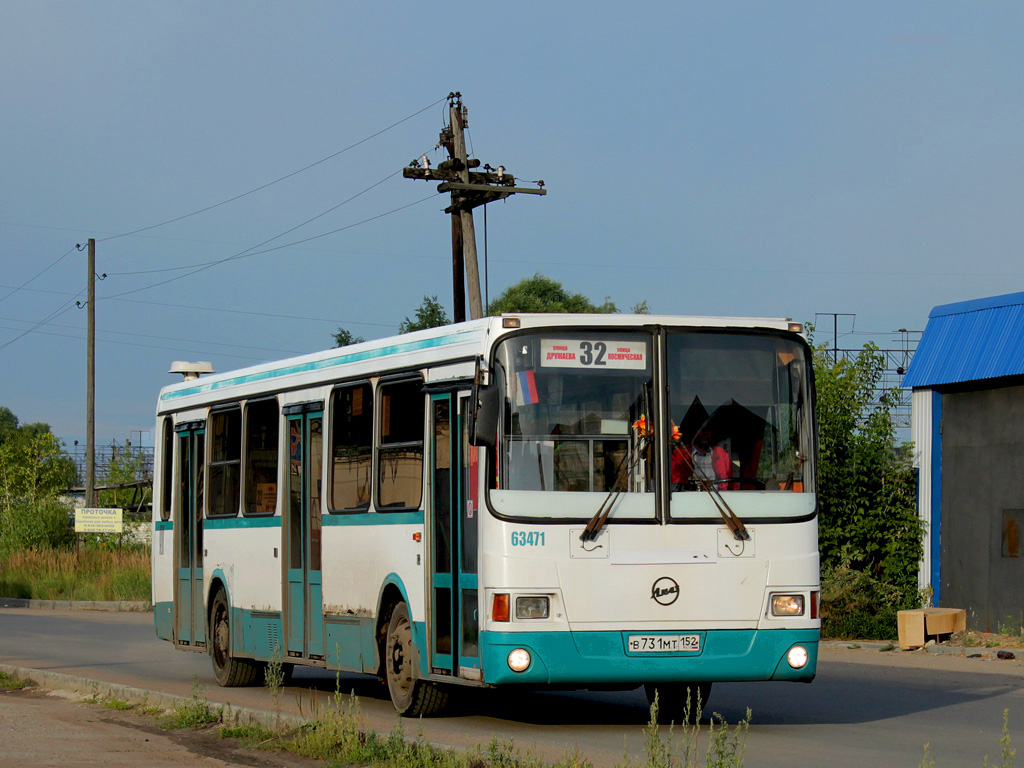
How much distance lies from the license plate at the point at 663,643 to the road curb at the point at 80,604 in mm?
26210

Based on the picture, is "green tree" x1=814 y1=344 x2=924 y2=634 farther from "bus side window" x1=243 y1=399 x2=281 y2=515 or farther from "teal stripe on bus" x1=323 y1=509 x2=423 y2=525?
"teal stripe on bus" x1=323 y1=509 x2=423 y2=525

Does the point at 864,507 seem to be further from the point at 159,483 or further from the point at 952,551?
the point at 159,483

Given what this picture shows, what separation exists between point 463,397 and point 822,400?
13558mm

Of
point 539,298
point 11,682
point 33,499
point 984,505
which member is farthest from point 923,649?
point 539,298

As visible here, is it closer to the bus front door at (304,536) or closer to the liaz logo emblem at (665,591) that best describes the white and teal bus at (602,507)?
the liaz logo emblem at (665,591)

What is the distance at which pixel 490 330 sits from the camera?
10.6 metres

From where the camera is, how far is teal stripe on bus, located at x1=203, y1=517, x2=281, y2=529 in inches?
566

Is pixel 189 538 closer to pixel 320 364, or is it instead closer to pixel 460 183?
pixel 320 364

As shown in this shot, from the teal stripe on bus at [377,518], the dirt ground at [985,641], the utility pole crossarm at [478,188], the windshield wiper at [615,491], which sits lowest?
the dirt ground at [985,641]

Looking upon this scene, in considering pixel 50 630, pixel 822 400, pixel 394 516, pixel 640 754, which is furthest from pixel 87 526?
pixel 640 754

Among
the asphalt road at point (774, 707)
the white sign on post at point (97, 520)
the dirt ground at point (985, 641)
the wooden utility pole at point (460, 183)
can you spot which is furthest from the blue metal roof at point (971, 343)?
the white sign on post at point (97, 520)

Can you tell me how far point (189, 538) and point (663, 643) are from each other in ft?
25.9

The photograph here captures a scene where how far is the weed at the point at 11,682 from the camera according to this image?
1602cm

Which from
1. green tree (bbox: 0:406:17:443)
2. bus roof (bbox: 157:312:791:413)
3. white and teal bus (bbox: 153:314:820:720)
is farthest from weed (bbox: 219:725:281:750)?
green tree (bbox: 0:406:17:443)
